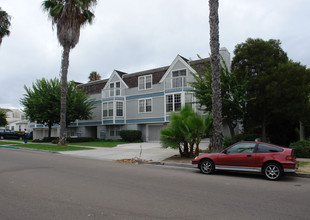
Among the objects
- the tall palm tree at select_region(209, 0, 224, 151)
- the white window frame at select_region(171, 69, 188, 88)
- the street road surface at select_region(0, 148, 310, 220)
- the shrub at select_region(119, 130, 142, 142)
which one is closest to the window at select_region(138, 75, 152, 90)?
the white window frame at select_region(171, 69, 188, 88)

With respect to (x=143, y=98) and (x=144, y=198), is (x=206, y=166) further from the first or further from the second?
(x=143, y=98)

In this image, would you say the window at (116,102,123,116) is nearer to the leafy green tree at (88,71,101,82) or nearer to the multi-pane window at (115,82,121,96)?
the multi-pane window at (115,82,121,96)

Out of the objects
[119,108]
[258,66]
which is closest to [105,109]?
[119,108]

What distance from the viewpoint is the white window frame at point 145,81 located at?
3020 cm

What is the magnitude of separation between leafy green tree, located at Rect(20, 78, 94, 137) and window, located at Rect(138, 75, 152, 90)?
6761mm

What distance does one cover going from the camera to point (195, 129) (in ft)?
43.4

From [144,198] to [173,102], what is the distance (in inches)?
843

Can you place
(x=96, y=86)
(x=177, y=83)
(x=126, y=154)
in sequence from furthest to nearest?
(x=96, y=86) → (x=177, y=83) → (x=126, y=154)

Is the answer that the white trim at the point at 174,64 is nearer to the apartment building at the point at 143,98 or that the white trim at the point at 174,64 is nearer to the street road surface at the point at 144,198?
the apartment building at the point at 143,98

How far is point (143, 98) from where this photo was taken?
30422 mm

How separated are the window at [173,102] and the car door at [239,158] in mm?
16617

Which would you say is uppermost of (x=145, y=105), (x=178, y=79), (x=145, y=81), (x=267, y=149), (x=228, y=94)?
(x=145, y=81)

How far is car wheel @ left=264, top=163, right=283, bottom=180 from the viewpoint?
8906 mm

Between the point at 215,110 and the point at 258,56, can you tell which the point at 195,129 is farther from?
the point at 258,56
